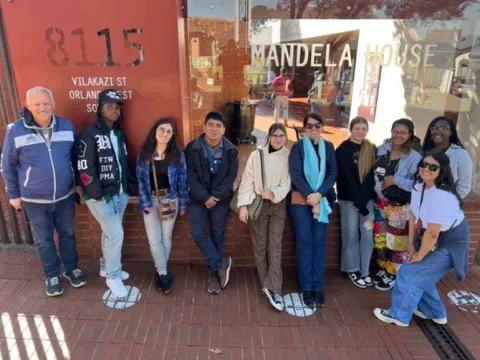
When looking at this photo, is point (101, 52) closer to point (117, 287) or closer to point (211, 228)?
point (211, 228)

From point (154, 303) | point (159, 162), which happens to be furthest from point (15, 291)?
point (159, 162)

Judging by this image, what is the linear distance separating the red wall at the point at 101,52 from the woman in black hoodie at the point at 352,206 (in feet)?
5.21

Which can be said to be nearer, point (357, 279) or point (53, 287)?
point (53, 287)

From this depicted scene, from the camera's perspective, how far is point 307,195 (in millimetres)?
3260

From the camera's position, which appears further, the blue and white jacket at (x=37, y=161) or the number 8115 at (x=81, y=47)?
the number 8115 at (x=81, y=47)

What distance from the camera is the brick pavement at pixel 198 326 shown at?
2912mm

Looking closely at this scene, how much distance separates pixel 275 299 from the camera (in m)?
3.42

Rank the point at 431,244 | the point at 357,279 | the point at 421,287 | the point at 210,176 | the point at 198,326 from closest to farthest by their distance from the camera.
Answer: the point at 431,244 → the point at 421,287 → the point at 198,326 → the point at 210,176 → the point at 357,279

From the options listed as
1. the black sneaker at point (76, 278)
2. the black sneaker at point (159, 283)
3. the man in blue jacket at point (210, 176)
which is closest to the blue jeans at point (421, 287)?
the man in blue jacket at point (210, 176)

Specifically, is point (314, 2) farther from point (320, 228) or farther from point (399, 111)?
point (320, 228)

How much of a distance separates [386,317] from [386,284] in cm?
50

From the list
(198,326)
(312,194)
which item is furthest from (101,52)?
(198,326)

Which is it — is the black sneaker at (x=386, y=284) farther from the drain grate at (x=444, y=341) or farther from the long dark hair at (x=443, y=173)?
the long dark hair at (x=443, y=173)

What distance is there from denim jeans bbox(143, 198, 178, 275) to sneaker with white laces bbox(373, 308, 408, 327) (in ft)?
6.40
